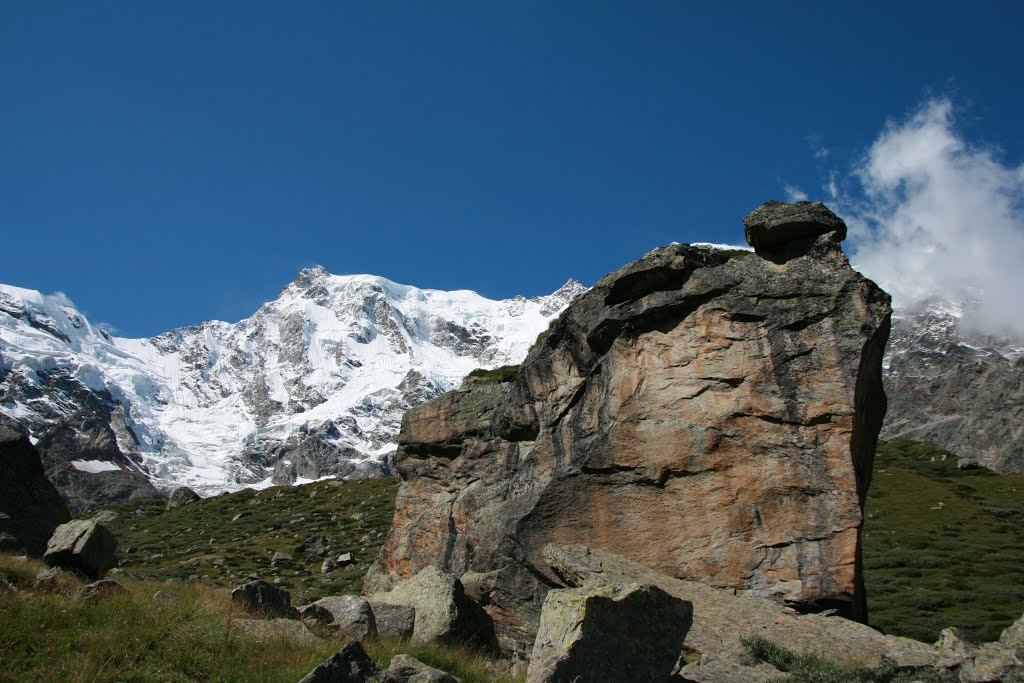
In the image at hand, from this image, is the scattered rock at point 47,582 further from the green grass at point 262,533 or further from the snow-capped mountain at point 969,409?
the snow-capped mountain at point 969,409

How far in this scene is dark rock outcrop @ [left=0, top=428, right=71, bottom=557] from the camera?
18.8 meters

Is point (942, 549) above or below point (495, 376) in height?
below

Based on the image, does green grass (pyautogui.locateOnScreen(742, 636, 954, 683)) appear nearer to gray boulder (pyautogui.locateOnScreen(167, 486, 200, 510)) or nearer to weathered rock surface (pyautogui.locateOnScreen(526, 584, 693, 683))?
weathered rock surface (pyautogui.locateOnScreen(526, 584, 693, 683))

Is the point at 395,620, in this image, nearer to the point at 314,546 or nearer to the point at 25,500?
the point at 25,500

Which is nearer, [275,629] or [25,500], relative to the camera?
[275,629]

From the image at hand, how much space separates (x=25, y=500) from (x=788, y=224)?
20219mm

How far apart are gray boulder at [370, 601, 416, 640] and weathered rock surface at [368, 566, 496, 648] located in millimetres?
175

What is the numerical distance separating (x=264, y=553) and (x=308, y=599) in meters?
16.4

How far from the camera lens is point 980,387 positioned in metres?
172

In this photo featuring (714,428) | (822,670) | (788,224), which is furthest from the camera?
(788,224)

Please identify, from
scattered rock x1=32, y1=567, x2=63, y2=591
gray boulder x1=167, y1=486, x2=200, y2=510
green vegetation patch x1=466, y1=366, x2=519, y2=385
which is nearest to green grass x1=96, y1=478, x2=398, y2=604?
gray boulder x1=167, y1=486, x2=200, y2=510

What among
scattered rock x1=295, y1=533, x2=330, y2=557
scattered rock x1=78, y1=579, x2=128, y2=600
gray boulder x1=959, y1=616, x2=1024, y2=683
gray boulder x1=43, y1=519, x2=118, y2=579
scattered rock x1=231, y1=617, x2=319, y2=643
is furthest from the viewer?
scattered rock x1=295, y1=533, x2=330, y2=557

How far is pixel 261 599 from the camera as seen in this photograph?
13156 millimetres

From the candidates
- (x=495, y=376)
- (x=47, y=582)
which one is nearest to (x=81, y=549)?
(x=47, y=582)
